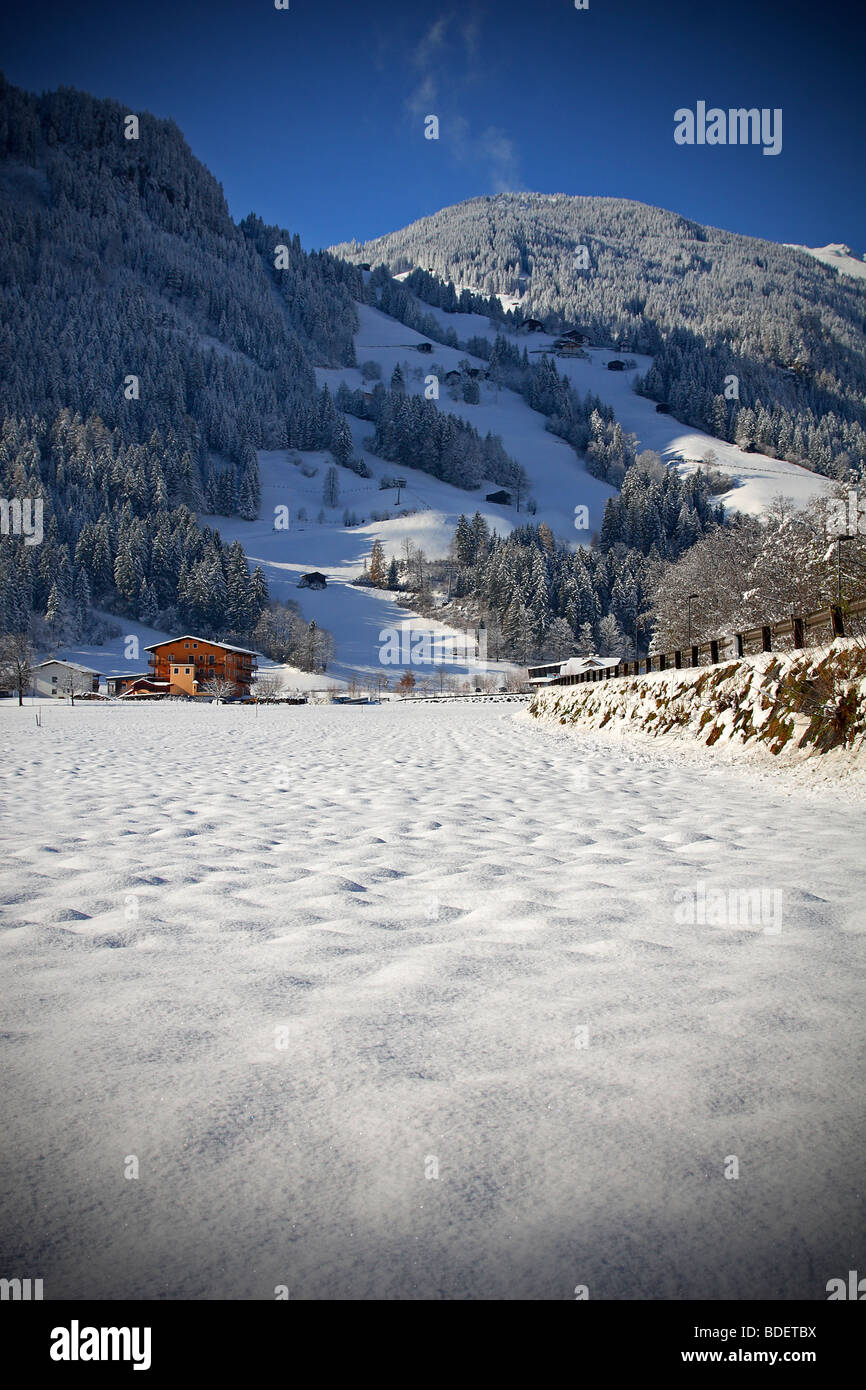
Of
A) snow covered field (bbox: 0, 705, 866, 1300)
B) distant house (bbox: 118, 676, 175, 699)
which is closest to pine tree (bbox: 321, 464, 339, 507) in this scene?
distant house (bbox: 118, 676, 175, 699)

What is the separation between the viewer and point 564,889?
4324 millimetres

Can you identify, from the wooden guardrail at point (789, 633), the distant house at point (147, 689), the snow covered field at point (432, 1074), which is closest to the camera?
the snow covered field at point (432, 1074)

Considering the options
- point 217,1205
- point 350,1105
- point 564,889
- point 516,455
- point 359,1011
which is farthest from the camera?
point 516,455

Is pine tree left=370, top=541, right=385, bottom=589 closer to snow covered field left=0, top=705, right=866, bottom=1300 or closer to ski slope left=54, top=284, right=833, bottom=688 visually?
ski slope left=54, top=284, right=833, bottom=688

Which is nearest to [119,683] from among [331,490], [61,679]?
[61,679]

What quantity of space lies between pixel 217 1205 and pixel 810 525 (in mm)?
32796

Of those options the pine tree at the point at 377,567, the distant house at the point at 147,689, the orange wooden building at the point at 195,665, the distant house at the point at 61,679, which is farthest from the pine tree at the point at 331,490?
the distant house at the point at 61,679

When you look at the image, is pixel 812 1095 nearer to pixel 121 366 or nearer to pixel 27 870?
pixel 27 870

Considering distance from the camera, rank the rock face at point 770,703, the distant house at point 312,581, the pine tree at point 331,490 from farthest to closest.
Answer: the pine tree at point 331,490 → the distant house at point 312,581 → the rock face at point 770,703

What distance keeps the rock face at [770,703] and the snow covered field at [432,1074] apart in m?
4.12

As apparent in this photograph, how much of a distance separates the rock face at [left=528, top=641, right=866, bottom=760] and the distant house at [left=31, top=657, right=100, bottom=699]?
84.4 m

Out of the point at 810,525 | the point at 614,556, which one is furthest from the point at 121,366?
the point at 810,525

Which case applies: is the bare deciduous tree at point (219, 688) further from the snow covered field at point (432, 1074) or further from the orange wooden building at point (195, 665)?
the snow covered field at point (432, 1074)

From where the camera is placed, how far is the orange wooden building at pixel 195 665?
8781 cm
